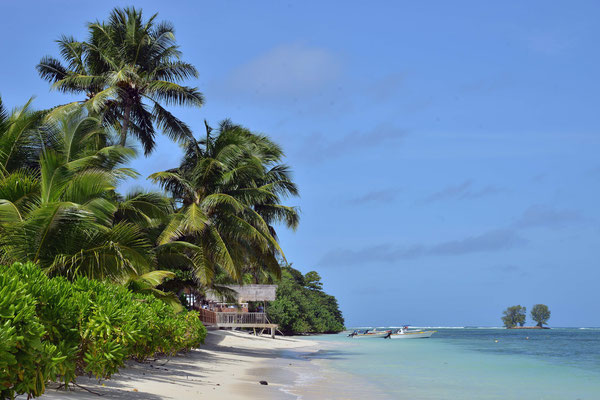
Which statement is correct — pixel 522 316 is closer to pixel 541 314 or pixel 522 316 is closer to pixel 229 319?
pixel 541 314

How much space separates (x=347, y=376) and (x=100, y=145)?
1069 cm

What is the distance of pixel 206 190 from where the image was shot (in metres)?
22.1

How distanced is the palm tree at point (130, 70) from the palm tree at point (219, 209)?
1.68 m

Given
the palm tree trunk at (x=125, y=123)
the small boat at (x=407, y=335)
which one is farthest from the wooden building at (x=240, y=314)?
the small boat at (x=407, y=335)

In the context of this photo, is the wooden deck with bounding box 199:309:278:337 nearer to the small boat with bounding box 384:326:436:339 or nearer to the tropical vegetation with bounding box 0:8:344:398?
the tropical vegetation with bounding box 0:8:344:398

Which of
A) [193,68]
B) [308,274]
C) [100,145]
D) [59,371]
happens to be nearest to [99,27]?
[193,68]

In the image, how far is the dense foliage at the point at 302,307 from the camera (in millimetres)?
57750

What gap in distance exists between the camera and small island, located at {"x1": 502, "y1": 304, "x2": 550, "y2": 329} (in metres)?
169

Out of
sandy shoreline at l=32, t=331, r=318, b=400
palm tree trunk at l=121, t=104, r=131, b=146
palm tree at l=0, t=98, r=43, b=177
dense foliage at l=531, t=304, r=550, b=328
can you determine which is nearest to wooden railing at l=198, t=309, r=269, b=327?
sandy shoreline at l=32, t=331, r=318, b=400

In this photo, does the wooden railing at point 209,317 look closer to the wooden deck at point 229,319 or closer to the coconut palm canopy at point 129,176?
the wooden deck at point 229,319

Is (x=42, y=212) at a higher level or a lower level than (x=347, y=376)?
higher

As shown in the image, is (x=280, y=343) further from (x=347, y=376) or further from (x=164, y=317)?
(x=164, y=317)

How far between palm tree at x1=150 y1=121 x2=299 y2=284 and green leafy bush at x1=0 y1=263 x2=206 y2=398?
901cm

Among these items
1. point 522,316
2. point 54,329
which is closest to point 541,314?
point 522,316
